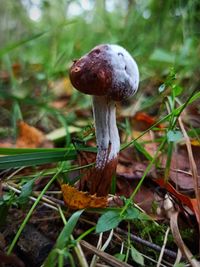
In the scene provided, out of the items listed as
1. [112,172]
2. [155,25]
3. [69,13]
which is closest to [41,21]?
[69,13]

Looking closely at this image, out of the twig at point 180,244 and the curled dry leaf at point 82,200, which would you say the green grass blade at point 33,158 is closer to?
the curled dry leaf at point 82,200

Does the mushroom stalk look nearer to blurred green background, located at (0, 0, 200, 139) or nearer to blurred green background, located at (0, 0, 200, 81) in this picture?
blurred green background, located at (0, 0, 200, 139)

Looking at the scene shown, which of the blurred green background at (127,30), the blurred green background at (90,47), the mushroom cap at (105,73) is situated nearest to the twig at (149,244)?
the mushroom cap at (105,73)

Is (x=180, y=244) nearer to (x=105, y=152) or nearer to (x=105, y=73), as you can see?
(x=105, y=152)

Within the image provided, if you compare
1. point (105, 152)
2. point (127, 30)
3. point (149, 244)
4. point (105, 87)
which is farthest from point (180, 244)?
point (127, 30)

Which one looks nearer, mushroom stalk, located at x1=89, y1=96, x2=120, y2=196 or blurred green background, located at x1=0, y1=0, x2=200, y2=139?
mushroom stalk, located at x1=89, y1=96, x2=120, y2=196

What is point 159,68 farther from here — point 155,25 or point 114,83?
point 114,83

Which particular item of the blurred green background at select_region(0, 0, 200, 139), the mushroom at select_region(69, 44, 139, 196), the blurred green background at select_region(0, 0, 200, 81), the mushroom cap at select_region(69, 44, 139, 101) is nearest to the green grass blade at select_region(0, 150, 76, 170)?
the mushroom at select_region(69, 44, 139, 196)
